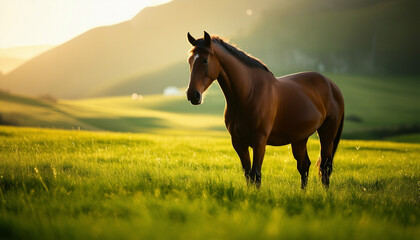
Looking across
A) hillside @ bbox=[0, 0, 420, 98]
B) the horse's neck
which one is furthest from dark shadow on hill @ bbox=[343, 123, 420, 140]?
hillside @ bbox=[0, 0, 420, 98]

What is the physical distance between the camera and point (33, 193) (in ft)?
15.3

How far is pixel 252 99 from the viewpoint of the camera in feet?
17.4

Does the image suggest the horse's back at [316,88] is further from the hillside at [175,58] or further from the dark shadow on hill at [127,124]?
the hillside at [175,58]

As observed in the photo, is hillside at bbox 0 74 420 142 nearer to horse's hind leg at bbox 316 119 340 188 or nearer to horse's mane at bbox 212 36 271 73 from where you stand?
horse's hind leg at bbox 316 119 340 188

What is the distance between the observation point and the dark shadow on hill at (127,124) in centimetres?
4316

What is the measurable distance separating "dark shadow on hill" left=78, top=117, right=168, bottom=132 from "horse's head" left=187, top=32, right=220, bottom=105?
129ft

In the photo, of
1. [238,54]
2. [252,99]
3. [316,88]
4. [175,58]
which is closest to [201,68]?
[238,54]

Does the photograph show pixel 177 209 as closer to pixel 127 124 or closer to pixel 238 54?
pixel 238 54

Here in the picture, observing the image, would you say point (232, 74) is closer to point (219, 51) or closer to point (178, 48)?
point (219, 51)

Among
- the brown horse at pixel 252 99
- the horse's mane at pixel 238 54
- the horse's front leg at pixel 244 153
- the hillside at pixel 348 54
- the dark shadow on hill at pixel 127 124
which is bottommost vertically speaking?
the dark shadow on hill at pixel 127 124

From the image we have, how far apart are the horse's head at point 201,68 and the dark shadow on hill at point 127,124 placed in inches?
1545

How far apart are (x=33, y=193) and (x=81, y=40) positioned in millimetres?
201582

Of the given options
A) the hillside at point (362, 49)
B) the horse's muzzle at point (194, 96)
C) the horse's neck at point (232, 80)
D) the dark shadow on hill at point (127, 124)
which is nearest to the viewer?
the horse's muzzle at point (194, 96)

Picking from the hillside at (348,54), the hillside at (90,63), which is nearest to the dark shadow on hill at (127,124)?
the hillside at (90,63)
